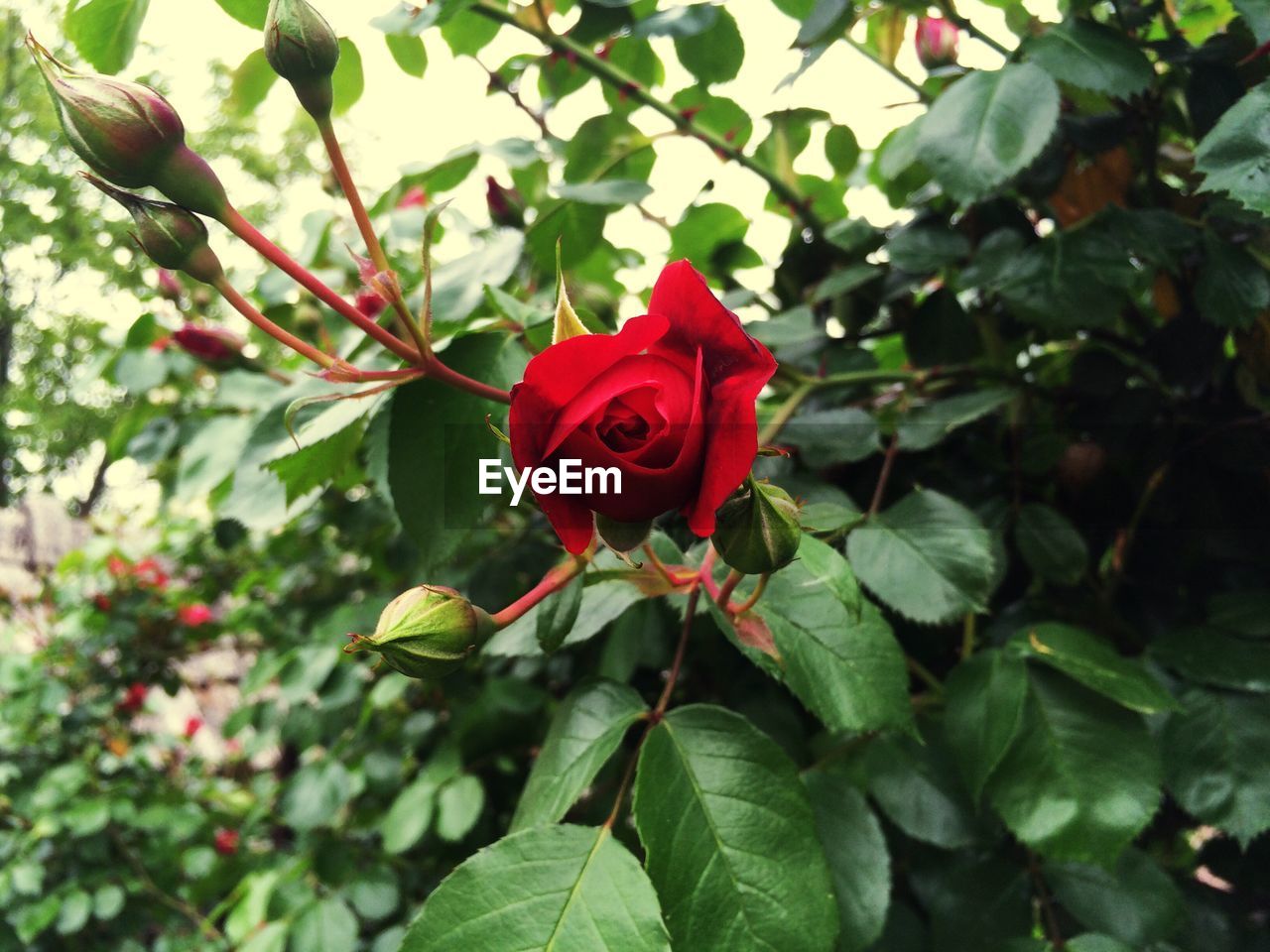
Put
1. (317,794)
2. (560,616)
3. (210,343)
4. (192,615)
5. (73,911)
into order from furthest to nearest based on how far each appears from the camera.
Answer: (192,615)
(73,911)
(317,794)
(210,343)
(560,616)

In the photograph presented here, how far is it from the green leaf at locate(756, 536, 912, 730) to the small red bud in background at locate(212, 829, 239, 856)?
1.39 meters

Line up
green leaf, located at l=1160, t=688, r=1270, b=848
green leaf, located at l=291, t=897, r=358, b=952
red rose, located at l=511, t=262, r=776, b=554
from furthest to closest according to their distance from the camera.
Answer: green leaf, located at l=291, t=897, r=358, b=952 → green leaf, located at l=1160, t=688, r=1270, b=848 → red rose, located at l=511, t=262, r=776, b=554

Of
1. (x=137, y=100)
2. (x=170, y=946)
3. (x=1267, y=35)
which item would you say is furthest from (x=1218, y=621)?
(x=170, y=946)

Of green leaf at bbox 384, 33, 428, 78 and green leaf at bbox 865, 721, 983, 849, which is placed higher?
green leaf at bbox 384, 33, 428, 78

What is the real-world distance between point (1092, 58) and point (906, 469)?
300 millimetres

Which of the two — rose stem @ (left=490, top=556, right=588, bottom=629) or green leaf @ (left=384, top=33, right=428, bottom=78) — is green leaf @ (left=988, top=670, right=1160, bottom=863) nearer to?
rose stem @ (left=490, top=556, right=588, bottom=629)

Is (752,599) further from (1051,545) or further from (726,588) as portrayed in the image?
(1051,545)

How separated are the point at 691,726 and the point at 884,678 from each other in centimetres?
10

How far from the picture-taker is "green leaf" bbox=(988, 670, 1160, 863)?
17.0 inches

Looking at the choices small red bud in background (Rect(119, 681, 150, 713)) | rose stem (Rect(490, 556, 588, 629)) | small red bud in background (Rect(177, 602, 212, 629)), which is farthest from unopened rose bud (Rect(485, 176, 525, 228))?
small red bud in background (Rect(119, 681, 150, 713))

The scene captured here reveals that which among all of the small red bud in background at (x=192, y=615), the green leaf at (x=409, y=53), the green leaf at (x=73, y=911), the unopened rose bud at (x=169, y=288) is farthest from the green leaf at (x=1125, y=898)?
the green leaf at (x=73, y=911)

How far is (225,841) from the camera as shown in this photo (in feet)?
5.01

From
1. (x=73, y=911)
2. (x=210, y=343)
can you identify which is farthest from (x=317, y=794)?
(x=73, y=911)

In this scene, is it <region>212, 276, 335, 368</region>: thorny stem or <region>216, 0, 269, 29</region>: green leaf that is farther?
<region>216, 0, 269, 29</region>: green leaf
